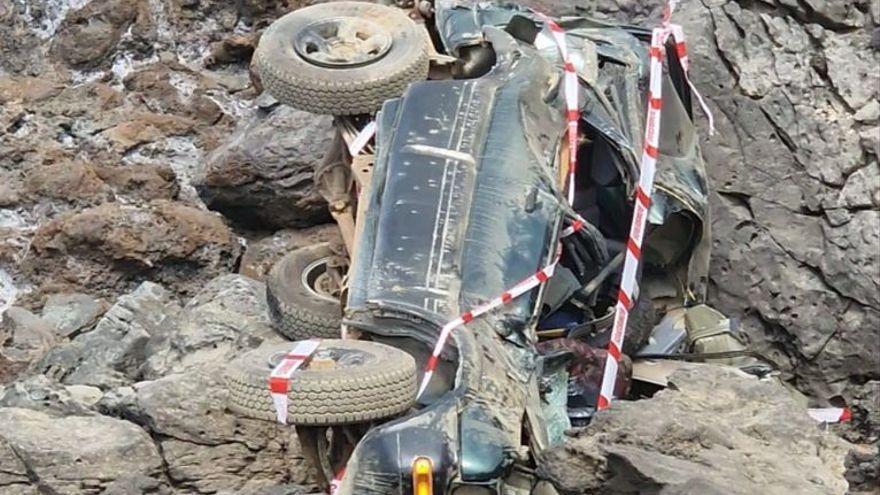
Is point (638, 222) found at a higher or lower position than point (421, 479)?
lower

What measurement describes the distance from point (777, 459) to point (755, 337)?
2.69 meters

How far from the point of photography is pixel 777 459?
16.3 feet

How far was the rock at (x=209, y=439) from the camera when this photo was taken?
5996 mm

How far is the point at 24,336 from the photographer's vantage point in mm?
7883

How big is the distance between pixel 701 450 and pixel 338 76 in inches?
88.3

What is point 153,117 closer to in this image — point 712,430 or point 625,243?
point 625,243

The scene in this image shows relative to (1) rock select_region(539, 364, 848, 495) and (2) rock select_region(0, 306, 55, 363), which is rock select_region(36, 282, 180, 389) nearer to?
(2) rock select_region(0, 306, 55, 363)

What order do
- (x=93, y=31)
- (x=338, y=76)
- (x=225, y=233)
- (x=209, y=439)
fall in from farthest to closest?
1. (x=93, y=31)
2. (x=225, y=233)
3. (x=338, y=76)
4. (x=209, y=439)

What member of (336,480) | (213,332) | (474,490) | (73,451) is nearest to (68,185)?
(213,332)

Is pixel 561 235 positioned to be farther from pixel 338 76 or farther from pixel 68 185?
pixel 68 185

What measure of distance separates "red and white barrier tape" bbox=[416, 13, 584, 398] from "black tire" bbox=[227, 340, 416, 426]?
268mm

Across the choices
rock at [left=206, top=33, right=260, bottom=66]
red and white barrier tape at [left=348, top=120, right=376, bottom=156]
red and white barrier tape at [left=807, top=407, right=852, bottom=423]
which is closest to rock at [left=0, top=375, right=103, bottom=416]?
red and white barrier tape at [left=348, top=120, right=376, bottom=156]

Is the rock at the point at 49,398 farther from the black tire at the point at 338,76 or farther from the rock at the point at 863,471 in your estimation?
the rock at the point at 863,471

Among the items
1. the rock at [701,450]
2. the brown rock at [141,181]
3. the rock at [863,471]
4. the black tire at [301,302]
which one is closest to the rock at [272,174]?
the brown rock at [141,181]
